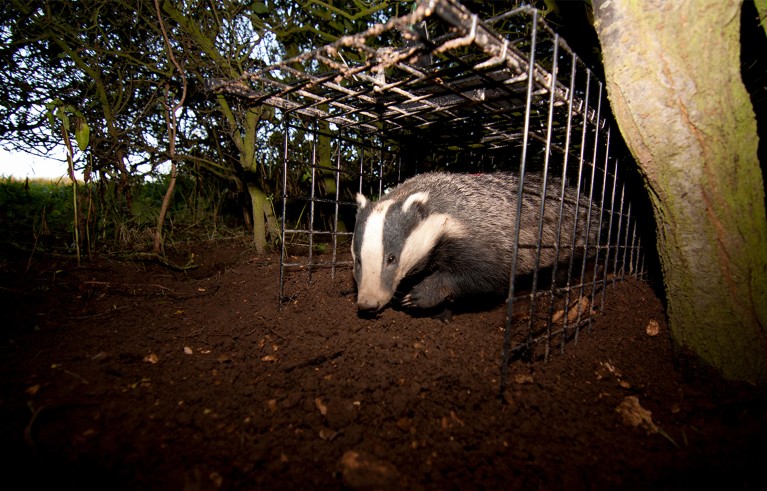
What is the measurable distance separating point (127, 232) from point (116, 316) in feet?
7.24

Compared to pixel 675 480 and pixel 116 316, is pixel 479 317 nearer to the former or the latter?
pixel 675 480

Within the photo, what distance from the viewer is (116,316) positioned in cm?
230

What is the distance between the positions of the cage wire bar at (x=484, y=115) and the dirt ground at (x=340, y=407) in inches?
11.0

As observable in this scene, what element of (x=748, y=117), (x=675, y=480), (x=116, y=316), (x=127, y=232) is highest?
(x=748, y=117)

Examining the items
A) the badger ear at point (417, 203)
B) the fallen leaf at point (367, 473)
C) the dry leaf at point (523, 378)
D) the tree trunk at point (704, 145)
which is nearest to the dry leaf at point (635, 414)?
the dry leaf at point (523, 378)

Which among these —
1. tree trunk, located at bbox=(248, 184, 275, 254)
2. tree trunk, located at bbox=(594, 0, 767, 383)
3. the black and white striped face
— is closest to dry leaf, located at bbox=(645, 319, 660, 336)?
tree trunk, located at bbox=(594, 0, 767, 383)

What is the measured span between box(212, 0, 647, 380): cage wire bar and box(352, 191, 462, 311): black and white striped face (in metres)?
0.62

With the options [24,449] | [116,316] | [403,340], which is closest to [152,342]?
[116,316]

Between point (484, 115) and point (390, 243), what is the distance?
134cm

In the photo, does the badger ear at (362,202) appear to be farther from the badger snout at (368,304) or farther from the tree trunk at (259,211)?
the tree trunk at (259,211)

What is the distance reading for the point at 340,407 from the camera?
1.48 metres

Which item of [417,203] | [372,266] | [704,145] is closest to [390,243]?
[372,266]

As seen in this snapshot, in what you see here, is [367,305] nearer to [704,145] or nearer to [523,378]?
[523,378]

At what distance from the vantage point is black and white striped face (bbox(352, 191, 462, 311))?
2.47 meters
